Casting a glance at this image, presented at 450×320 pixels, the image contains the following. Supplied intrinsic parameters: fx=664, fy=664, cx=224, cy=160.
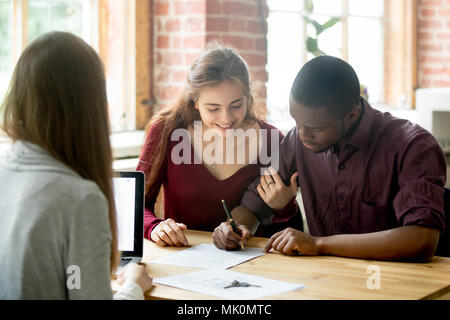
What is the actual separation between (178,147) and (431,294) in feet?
3.76

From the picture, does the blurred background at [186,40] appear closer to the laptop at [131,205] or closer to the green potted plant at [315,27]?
the green potted plant at [315,27]

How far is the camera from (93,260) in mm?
1186

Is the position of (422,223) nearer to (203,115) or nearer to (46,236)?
(203,115)

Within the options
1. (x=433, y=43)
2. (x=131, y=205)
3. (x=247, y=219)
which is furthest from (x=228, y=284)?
(x=433, y=43)

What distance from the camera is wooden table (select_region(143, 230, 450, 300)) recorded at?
60.8 inches

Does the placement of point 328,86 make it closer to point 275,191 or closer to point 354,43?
point 275,191

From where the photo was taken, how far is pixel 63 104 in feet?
3.95

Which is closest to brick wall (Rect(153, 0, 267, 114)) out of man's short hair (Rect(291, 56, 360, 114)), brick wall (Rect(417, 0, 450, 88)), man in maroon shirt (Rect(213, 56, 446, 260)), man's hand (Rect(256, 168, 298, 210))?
man's hand (Rect(256, 168, 298, 210))

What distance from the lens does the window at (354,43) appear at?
4.10 metres

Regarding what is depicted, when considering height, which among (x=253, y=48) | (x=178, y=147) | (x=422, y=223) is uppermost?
(x=253, y=48)

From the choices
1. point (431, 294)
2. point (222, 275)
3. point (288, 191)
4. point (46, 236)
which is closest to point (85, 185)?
point (46, 236)

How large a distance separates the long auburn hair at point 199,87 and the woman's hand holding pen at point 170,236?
0.33 meters

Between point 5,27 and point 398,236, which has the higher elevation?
point 5,27

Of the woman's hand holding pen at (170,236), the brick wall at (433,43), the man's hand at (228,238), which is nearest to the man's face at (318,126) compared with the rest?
the man's hand at (228,238)
